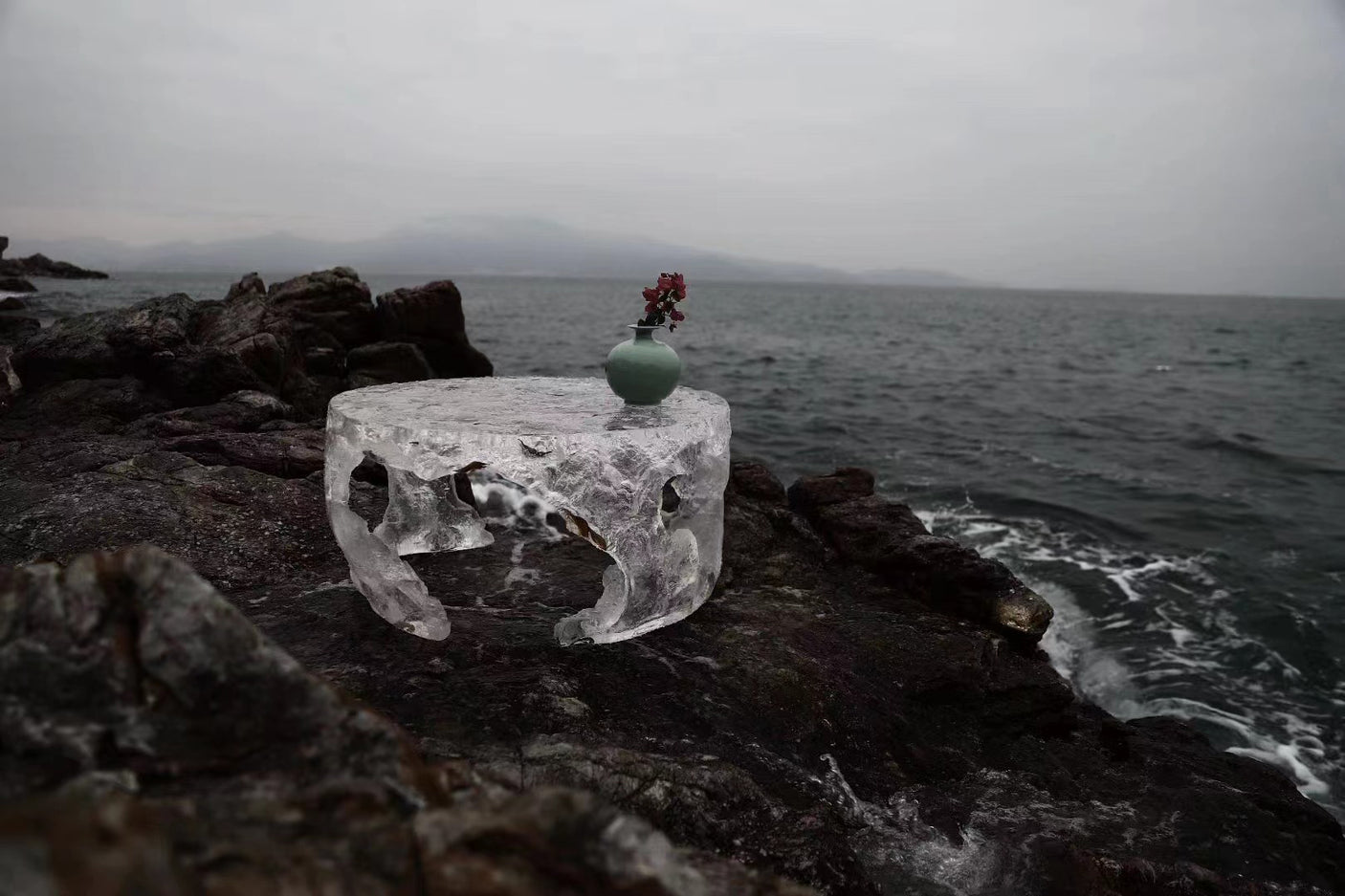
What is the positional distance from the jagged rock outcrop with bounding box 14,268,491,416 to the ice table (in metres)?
4.41

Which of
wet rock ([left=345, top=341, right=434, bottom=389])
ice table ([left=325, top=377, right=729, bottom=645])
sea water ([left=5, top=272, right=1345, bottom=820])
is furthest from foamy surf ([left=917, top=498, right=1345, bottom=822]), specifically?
wet rock ([left=345, top=341, right=434, bottom=389])

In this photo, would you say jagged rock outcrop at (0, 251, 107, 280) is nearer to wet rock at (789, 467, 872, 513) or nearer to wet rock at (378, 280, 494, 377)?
wet rock at (378, 280, 494, 377)

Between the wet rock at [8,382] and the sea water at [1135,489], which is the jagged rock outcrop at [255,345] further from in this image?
the sea water at [1135,489]

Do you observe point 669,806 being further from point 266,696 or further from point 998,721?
point 998,721

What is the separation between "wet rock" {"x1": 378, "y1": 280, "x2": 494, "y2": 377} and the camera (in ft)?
41.8

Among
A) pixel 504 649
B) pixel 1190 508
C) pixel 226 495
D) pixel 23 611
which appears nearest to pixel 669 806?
pixel 504 649

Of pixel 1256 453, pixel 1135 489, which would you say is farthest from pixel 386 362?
pixel 1256 453

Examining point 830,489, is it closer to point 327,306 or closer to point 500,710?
point 500,710

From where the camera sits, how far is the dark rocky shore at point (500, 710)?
151 centimetres

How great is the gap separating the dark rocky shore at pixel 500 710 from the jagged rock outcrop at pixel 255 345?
6cm

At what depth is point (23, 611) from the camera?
165cm

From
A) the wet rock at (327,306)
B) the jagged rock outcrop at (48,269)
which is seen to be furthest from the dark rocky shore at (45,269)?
the wet rock at (327,306)

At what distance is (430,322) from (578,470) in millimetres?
9414

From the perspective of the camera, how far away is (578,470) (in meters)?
4.38
